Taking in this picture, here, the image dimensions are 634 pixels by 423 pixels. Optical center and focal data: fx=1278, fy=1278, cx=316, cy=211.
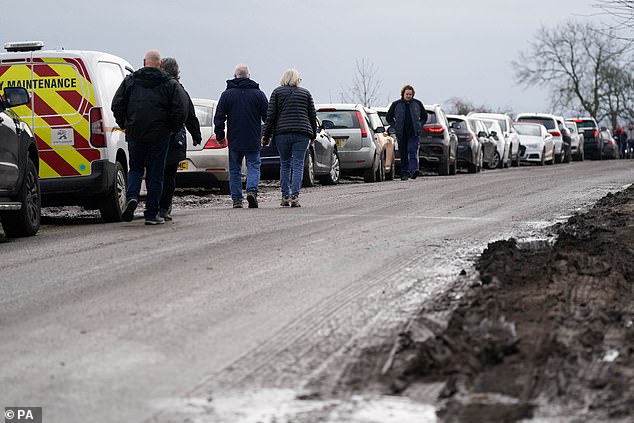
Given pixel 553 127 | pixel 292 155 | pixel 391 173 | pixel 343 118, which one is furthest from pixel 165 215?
pixel 553 127

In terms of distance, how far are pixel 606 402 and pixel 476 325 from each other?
139cm

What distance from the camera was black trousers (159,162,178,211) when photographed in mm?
13594

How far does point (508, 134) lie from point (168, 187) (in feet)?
90.6

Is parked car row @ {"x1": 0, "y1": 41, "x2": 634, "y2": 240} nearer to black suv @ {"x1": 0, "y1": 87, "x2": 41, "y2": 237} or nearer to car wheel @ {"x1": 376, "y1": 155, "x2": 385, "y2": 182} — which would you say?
black suv @ {"x1": 0, "y1": 87, "x2": 41, "y2": 237}

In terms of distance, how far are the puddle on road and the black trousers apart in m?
8.79

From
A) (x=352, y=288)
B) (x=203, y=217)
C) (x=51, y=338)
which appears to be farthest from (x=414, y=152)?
(x=51, y=338)

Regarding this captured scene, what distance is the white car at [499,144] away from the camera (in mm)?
37662

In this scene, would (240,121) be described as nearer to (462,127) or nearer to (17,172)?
(17,172)

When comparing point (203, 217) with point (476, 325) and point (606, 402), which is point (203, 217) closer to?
point (476, 325)

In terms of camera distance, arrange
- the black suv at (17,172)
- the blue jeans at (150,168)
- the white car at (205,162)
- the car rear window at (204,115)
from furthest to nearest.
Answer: the car rear window at (204,115)
the white car at (205,162)
the blue jeans at (150,168)
the black suv at (17,172)

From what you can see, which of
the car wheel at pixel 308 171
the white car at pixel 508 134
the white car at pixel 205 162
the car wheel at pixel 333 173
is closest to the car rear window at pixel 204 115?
the white car at pixel 205 162

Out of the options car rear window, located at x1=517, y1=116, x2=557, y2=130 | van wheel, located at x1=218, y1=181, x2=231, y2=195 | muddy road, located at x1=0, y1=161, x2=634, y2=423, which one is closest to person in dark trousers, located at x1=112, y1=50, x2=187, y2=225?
muddy road, located at x1=0, y1=161, x2=634, y2=423

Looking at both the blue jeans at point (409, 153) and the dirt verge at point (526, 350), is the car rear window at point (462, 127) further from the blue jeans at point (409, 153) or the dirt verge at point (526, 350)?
the dirt verge at point (526, 350)

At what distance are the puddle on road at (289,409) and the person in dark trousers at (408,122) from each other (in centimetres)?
2138
